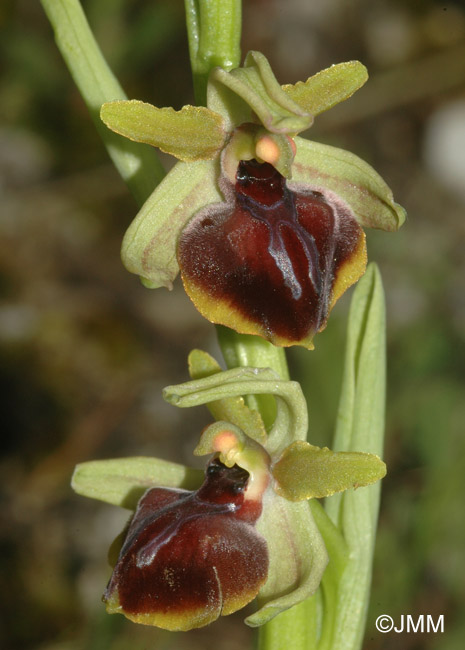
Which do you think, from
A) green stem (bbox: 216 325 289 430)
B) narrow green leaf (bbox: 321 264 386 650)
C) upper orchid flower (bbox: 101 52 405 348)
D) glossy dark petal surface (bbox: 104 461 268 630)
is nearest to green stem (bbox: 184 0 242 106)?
upper orchid flower (bbox: 101 52 405 348)

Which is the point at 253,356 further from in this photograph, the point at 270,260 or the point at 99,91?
the point at 99,91

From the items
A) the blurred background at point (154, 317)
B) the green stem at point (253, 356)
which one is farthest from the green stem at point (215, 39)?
the blurred background at point (154, 317)

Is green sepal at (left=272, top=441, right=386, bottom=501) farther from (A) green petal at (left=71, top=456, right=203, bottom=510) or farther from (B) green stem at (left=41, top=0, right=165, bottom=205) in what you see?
(B) green stem at (left=41, top=0, right=165, bottom=205)

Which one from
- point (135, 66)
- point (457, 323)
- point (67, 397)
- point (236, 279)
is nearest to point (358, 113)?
point (135, 66)

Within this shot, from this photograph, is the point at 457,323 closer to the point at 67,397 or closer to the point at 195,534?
the point at 67,397

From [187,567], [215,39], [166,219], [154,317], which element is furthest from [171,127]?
[154,317]
